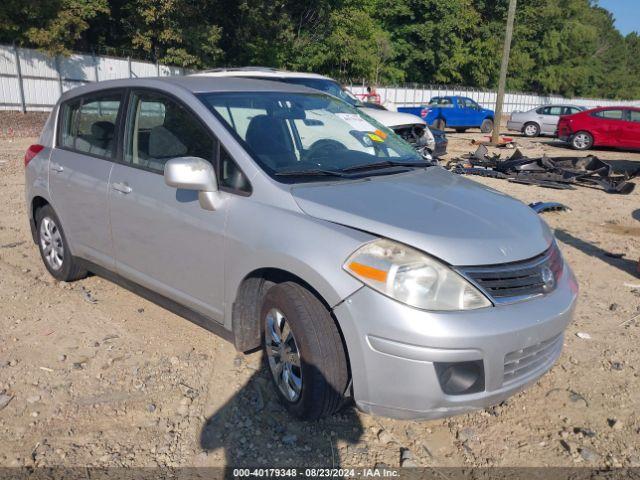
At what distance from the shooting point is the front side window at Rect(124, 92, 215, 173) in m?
3.49

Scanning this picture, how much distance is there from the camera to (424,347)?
2.47 m

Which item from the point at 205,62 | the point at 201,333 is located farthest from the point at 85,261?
the point at 205,62

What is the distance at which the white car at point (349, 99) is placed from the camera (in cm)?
977

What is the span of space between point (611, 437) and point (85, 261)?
388 cm

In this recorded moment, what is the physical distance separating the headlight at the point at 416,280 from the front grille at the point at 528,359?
309mm

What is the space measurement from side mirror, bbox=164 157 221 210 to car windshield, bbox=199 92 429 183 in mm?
284

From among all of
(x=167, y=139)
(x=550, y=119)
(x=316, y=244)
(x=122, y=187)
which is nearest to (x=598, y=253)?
(x=316, y=244)

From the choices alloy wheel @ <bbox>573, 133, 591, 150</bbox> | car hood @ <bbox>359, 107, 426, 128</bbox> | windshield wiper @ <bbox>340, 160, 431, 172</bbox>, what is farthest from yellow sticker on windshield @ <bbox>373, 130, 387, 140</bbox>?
alloy wheel @ <bbox>573, 133, 591, 150</bbox>

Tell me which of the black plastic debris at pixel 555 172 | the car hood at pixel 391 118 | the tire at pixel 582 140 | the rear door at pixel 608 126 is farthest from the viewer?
the tire at pixel 582 140

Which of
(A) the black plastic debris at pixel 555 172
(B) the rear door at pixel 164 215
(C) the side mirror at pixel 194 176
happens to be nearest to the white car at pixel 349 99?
(A) the black plastic debris at pixel 555 172

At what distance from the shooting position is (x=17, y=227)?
Result: 6891 millimetres

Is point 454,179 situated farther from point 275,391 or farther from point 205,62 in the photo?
point 205,62

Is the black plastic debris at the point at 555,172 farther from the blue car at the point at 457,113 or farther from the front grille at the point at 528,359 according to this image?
the blue car at the point at 457,113

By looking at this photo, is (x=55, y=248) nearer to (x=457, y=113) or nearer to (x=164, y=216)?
(x=164, y=216)
